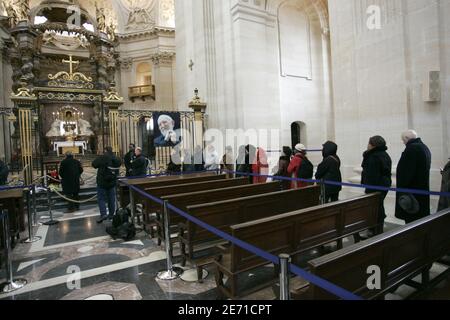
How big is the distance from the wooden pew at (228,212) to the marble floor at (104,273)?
1.16ft

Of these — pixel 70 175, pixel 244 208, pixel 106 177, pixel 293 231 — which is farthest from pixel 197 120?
pixel 293 231

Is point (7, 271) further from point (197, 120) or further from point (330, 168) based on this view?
point (197, 120)

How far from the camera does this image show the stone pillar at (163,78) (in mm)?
24875

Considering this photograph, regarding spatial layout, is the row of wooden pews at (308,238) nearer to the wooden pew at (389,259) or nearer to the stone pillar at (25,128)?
the wooden pew at (389,259)

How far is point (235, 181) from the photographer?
21.8ft

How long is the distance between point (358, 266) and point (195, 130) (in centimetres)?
1034

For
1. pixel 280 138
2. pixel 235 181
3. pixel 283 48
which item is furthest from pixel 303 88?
pixel 235 181

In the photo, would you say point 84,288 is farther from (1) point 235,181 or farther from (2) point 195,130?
(2) point 195,130

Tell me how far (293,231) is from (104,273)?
8.81 feet

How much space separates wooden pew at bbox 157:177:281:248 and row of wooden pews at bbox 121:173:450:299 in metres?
0.02

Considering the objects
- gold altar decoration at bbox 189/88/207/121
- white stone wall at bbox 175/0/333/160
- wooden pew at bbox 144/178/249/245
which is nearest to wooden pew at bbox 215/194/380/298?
wooden pew at bbox 144/178/249/245

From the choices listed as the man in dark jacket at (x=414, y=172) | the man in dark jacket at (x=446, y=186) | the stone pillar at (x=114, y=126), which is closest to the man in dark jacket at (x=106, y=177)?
the stone pillar at (x=114, y=126)

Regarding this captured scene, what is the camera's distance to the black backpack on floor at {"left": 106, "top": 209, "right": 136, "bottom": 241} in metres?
5.38
